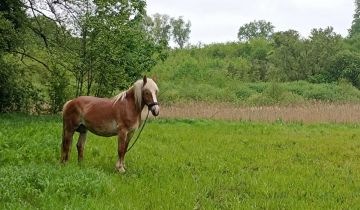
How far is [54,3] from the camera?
22453 millimetres

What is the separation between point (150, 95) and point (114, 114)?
0.91 meters

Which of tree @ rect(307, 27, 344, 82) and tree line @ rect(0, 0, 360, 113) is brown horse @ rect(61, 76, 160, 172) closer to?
tree line @ rect(0, 0, 360, 113)

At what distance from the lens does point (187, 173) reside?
932 centimetres

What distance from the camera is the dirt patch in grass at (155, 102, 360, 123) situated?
22.2m

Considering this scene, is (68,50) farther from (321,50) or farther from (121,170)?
(321,50)

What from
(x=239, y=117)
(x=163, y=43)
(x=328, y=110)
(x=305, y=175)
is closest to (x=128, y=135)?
(x=305, y=175)

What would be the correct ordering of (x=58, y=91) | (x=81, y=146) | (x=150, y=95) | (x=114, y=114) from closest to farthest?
(x=150, y=95) → (x=114, y=114) → (x=81, y=146) → (x=58, y=91)

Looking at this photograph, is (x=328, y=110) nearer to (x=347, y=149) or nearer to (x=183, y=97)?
(x=347, y=149)

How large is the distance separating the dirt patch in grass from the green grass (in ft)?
20.0

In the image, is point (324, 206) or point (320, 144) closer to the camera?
point (324, 206)

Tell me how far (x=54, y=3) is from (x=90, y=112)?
1457 cm

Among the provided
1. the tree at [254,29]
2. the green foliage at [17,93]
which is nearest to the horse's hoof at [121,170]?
the green foliage at [17,93]

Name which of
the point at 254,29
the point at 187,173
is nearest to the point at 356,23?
the point at 254,29

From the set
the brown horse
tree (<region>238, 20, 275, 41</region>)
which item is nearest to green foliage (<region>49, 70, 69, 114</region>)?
the brown horse
